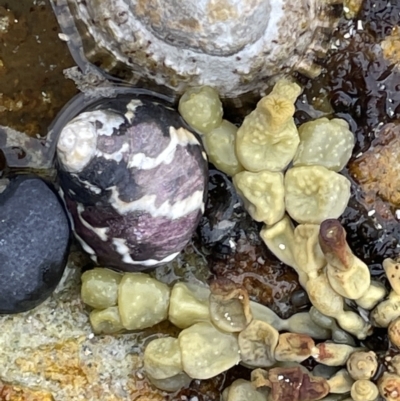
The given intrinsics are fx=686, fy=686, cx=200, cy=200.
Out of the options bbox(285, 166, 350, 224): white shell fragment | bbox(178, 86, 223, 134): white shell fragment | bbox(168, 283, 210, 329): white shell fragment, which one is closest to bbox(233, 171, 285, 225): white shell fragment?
bbox(285, 166, 350, 224): white shell fragment

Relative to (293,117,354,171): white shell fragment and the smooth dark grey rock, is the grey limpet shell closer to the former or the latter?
(293,117,354,171): white shell fragment

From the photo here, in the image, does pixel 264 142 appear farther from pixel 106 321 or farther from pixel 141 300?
pixel 106 321

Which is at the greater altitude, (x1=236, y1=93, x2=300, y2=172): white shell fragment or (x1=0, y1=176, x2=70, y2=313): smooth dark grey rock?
(x1=236, y1=93, x2=300, y2=172): white shell fragment

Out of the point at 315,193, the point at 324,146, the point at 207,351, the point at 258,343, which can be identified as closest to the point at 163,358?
the point at 207,351

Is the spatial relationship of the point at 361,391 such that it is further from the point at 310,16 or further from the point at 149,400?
the point at 310,16

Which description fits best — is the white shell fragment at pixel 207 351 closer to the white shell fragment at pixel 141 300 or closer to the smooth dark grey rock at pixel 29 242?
the white shell fragment at pixel 141 300

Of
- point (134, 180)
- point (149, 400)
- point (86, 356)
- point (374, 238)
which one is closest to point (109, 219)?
point (134, 180)
